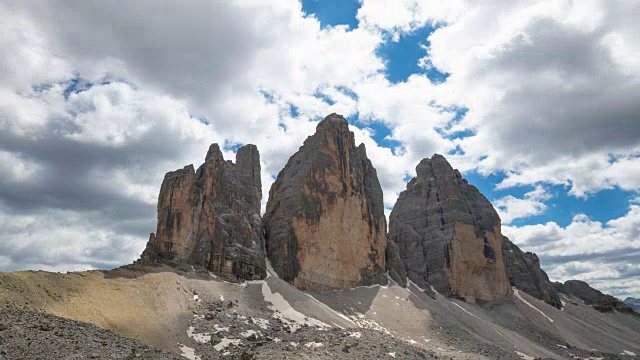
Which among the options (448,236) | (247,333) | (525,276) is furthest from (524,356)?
(525,276)

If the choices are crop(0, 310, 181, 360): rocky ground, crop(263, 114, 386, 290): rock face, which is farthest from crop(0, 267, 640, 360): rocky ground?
crop(263, 114, 386, 290): rock face

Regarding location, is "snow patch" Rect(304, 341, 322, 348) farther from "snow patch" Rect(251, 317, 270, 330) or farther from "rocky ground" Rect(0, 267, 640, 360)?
"snow patch" Rect(251, 317, 270, 330)

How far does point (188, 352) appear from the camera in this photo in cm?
3206

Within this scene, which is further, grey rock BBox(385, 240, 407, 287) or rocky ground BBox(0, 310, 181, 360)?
grey rock BBox(385, 240, 407, 287)

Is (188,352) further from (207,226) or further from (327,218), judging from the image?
(327,218)

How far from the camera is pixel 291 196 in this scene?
68250 millimetres

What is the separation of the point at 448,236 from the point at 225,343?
204 ft

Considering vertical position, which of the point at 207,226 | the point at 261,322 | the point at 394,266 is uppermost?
the point at 207,226

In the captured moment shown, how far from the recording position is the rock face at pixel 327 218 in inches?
2494

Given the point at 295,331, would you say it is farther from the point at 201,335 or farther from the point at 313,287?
the point at 313,287

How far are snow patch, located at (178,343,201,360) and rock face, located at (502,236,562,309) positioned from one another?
8653 centimetres

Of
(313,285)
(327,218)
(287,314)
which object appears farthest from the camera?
(327,218)

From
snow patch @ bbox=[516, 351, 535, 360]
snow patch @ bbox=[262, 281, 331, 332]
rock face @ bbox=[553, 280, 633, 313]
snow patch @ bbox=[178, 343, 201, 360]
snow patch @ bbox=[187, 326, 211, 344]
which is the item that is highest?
rock face @ bbox=[553, 280, 633, 313]

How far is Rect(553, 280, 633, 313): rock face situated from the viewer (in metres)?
120
